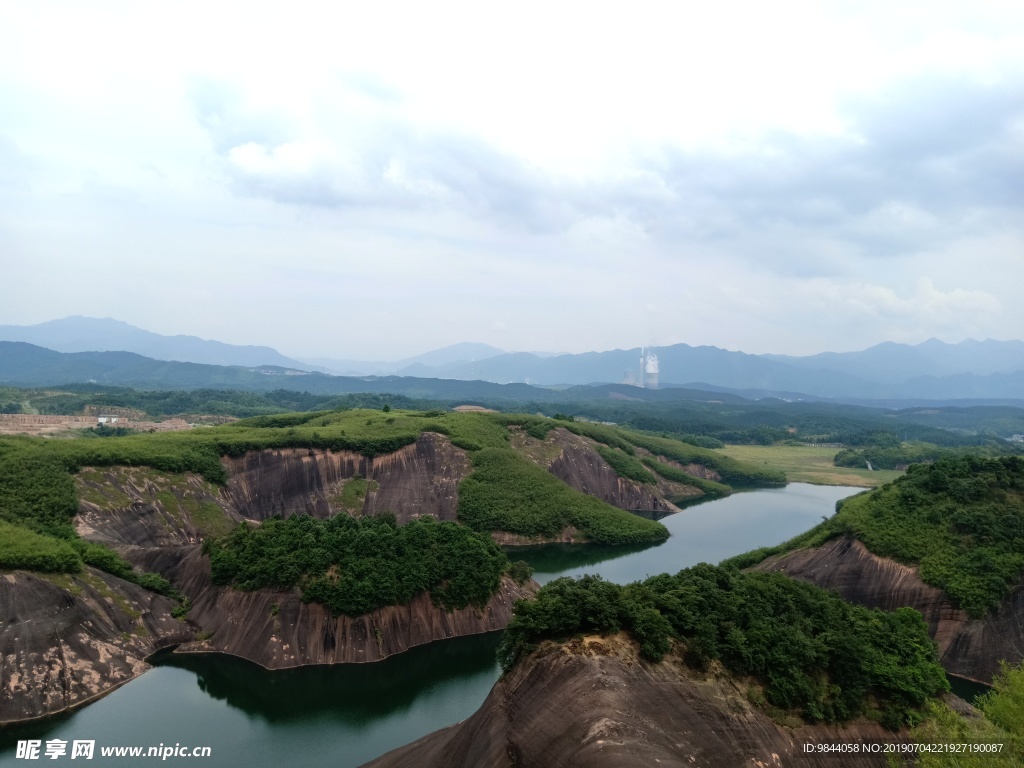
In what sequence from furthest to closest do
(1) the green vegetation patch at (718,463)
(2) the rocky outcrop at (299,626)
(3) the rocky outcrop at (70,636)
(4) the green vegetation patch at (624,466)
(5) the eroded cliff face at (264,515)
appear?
(1) the green vegetation patch at (718,463) < (4) the green vegetation patch at (624,466) < (5) the eroded cliff face at (264,515) < (2) the rocky outcrop at (299,626) < (3) the rocky outcrop at (70,636)

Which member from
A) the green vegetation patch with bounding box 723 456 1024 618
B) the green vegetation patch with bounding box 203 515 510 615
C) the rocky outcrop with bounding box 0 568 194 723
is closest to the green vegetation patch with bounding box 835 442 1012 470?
the green vegetation patch with bounding box 723 456 1024 618

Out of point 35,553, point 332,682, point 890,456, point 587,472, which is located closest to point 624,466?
point 587,472

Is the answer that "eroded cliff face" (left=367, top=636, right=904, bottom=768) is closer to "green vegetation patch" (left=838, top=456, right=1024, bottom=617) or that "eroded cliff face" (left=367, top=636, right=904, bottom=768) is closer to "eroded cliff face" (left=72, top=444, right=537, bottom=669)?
"eroded cliff face" (left=72, top=444, right=537, bottom=669)

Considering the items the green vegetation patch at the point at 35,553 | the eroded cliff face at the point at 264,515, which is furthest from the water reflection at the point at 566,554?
the green vegetation patch at the point at 35,553

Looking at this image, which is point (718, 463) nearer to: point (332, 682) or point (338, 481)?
point (338, 481)

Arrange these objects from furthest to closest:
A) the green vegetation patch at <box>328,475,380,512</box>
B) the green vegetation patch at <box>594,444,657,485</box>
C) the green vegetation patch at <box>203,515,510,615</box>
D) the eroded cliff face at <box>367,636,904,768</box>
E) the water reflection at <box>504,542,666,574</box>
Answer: the green vegetation patch at <box>594,444,657,485</box>
the green vegetation patch at <box>328,475,380,512</box>
the water reflection at <box>504,542,666,574</box>
the green vegetation patch at <box>203,515,510,615</box>
the eroded cliff face at <box>367,636,904,768</box>

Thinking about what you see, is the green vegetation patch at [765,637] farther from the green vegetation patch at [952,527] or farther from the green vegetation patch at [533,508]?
the green vegetation patch at [533,508]
